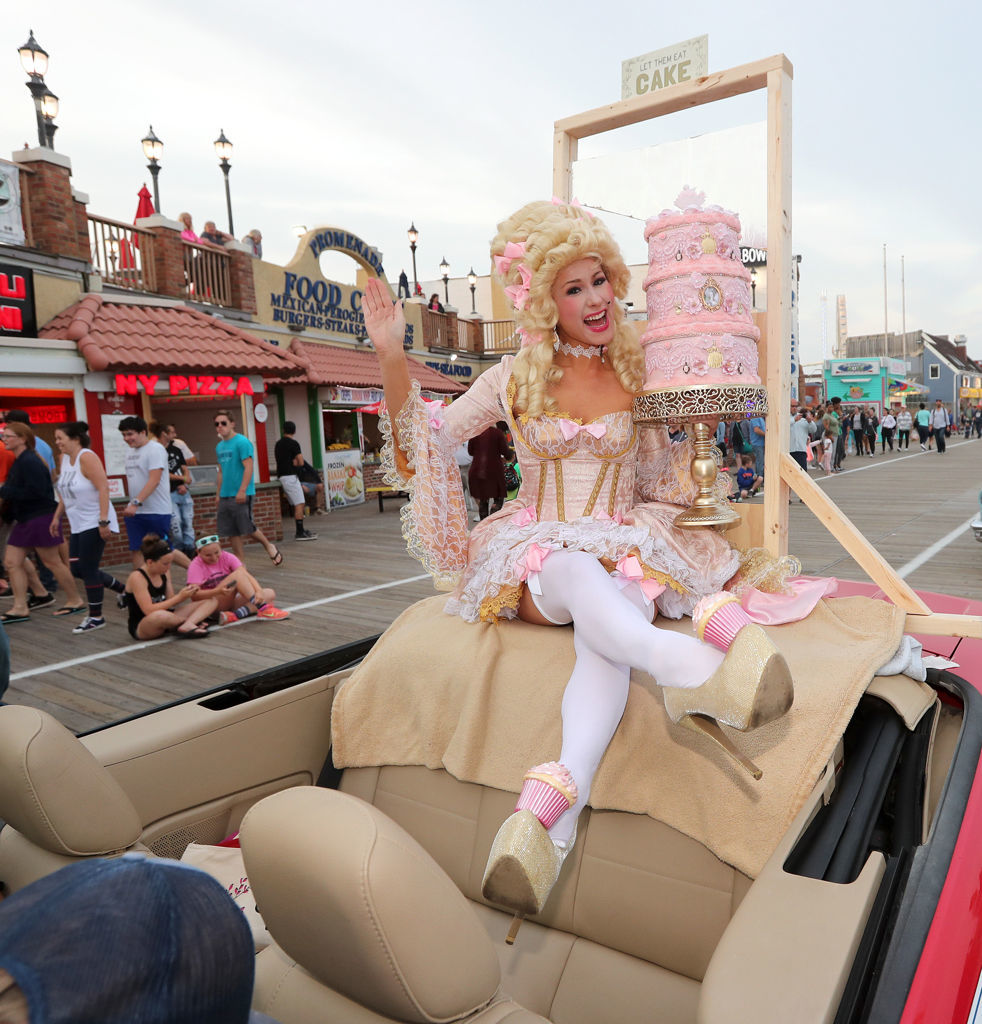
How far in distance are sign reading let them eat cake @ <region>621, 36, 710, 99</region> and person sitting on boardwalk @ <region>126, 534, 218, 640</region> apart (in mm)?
4833

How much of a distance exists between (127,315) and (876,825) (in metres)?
10.5

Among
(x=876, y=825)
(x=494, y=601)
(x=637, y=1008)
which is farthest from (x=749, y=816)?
(x=494, y=601)

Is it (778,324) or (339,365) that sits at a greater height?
(339,365)

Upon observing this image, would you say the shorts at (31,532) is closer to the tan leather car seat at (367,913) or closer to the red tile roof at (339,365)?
the tan leather car seat at (367,913)

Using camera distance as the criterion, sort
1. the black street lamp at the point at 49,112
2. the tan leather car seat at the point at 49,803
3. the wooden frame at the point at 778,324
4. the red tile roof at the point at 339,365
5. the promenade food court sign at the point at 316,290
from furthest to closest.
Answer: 1. the red tile roof at the point at 339,365
2. the promenade food court sign at the point at 316,290
3. the black street lamp at the point at 49,112
4. the wooden frame at the point at 778,324
5. the tan leather car seat at the point at 49,803

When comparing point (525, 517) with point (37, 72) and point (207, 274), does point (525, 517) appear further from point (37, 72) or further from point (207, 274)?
point (207, 274)

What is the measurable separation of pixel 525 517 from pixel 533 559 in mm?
272

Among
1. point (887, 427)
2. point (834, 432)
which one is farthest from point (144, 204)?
point (887, 427)

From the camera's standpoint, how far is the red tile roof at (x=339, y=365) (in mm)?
13523

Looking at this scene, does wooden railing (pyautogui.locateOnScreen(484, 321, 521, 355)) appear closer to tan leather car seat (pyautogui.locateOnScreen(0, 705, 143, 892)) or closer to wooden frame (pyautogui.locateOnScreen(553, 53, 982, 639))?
wooden frame (pyautogui.locateOnScreen(553, 53, 982, 639))

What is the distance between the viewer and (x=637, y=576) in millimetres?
1931

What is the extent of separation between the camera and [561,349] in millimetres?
2289

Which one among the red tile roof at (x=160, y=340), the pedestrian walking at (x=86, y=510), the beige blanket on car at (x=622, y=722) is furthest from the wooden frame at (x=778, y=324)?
the red tile roof at (x=160, y=340)

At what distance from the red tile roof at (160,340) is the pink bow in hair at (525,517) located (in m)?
8.17
